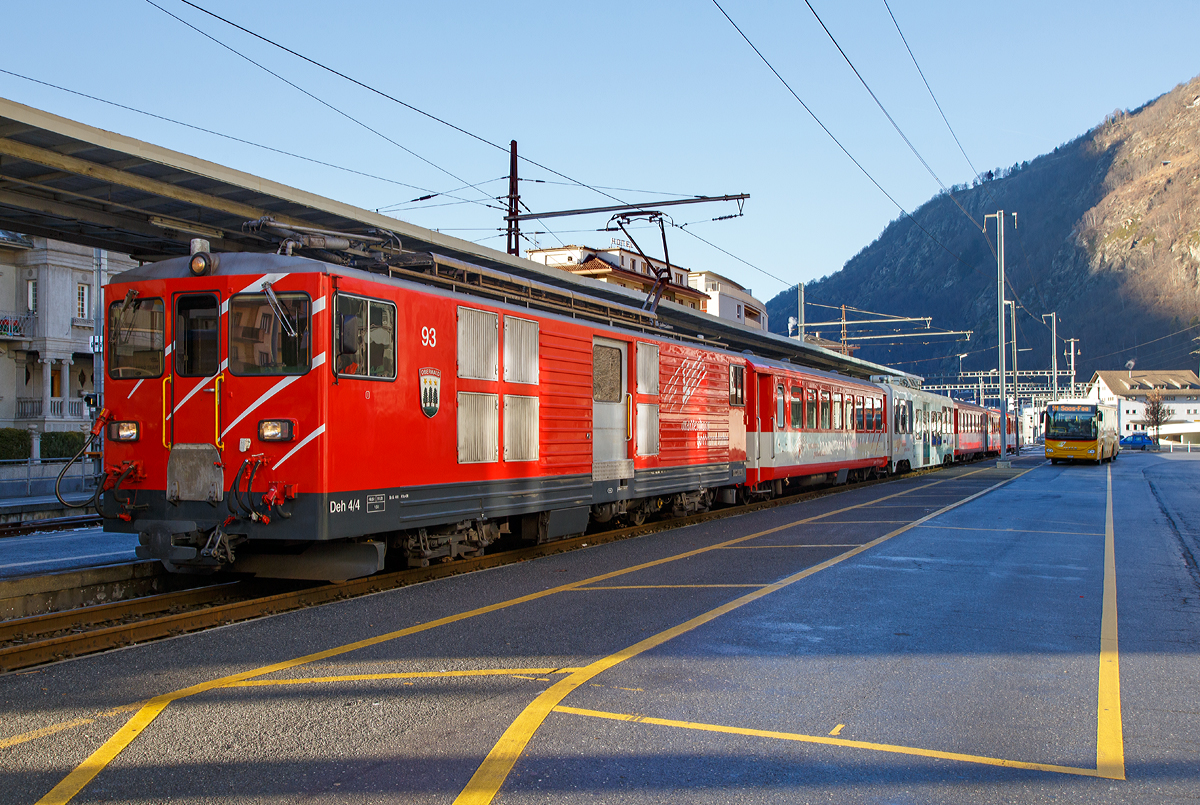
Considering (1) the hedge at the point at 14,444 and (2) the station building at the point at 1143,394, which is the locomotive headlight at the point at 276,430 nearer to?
(1) the hedge at the point at 14,444

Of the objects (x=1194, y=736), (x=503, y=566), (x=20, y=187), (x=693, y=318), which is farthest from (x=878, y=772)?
(x=693, y=318)

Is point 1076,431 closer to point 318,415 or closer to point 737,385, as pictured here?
point 737,385

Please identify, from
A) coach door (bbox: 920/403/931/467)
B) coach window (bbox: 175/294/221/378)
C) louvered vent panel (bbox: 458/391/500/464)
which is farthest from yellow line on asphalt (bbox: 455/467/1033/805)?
coach door (bbox: 920/403/931/467)

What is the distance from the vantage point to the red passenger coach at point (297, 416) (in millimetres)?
7891

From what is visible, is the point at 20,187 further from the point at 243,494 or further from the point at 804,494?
the point at 804,494

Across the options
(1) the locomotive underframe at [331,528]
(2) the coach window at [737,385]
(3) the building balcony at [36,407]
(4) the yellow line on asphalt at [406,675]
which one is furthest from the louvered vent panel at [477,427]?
(3) the building balcony at [36,407]

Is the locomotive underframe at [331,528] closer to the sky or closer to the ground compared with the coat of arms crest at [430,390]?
closer to the ground

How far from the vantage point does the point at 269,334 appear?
807 cm

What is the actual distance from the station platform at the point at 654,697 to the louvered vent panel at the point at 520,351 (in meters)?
2.38

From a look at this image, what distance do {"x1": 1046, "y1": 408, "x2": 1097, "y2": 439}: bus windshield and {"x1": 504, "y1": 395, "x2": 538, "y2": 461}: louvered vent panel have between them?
36913 mm

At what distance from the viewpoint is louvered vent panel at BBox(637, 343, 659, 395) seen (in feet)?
44.6

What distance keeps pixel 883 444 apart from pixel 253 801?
89.6ft

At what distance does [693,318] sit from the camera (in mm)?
23266

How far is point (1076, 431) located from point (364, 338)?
40442 mm
